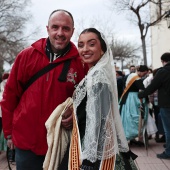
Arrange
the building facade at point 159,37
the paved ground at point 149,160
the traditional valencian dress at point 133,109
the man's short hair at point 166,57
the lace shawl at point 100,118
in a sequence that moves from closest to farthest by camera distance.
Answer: the lace shawl at point 100,118, the paved ground at point 149,160, the man's short hair at point 166,57, the traditional valencian dress at point 133,109, the building facade at point 159,37

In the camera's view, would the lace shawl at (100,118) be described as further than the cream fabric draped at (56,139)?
No

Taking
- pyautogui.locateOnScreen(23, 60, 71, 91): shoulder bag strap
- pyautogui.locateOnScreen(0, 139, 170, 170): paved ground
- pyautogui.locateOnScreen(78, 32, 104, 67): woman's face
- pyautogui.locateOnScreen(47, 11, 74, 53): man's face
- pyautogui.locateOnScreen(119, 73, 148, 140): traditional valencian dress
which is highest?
pyautogui.locateOnScreen(47, 11, 74, 53): man's face

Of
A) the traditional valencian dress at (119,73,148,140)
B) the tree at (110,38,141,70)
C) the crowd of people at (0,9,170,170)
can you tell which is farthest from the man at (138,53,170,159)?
the tree at (110,38,141,70)

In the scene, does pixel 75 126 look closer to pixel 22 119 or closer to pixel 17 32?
pixel 22 119

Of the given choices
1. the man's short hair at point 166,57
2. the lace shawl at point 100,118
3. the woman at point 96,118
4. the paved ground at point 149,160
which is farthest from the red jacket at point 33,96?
the man's short hair at point 166,57

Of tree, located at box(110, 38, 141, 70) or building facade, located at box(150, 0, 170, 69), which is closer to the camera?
building facade, located at box(150, 0, 170, 69)

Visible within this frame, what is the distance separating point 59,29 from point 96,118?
85 centimetres

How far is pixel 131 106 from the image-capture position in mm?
6871

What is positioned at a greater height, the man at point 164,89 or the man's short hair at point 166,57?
the man's short hair at point 166,57

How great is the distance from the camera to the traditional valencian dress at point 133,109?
6801 mm

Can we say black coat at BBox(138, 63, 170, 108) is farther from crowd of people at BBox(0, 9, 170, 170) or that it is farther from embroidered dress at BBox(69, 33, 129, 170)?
embroidered dress at BBox(69, 33, 129, 170)

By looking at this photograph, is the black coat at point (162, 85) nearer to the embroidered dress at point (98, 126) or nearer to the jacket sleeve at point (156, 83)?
the jacket sleeve at point (156, 83)

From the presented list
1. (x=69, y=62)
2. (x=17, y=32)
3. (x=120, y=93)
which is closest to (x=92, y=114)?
(x=69, y=62)

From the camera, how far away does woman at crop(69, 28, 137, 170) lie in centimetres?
224
